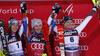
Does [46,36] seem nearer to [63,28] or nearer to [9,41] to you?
[63,28]

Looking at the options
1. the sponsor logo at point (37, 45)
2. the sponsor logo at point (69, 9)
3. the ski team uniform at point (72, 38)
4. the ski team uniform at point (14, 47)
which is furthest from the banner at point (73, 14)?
the sponsor logo at point (37, 45)

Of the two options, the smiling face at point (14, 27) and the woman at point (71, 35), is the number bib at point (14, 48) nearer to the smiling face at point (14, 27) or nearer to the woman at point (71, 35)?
the smiling face at point (14, 27)

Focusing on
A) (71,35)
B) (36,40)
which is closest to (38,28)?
(36,40)

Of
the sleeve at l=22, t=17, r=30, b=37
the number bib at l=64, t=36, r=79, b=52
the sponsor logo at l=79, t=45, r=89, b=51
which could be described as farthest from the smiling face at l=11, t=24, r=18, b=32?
the sponsor logo at l=79, t=45, r=89, b=51

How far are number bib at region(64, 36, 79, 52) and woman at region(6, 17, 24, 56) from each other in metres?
0.63

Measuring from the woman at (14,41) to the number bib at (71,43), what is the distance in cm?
63

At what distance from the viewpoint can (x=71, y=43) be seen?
2.09 metres

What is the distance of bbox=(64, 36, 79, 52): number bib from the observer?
2.07 meters

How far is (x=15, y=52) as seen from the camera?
6.70 feet

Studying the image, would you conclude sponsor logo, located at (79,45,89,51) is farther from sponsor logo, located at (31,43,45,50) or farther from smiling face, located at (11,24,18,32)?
smiling face, located at (11,24,18,32)

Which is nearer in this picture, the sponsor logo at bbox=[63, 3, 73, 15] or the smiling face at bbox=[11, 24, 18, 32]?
the smiling face at bbox=[11, 24, 18, 32]

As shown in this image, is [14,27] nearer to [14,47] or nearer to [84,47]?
[14,47]

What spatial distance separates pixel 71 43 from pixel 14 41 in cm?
78

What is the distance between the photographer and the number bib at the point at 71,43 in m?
2.07
